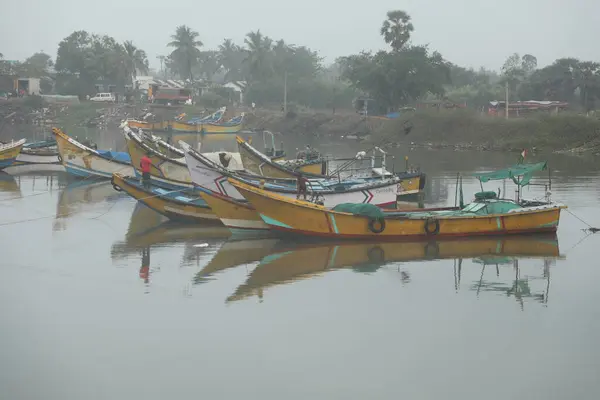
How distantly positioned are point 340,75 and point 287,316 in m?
71.2

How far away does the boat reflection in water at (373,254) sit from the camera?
15.6m

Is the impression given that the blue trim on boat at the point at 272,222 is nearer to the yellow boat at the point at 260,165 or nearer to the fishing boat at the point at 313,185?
the fishing boat at the point at 313,185

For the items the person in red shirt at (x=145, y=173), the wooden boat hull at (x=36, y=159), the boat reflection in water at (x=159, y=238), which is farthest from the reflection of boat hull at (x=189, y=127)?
the boat reflection in water at (x=159, y=238)

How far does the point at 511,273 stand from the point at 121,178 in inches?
411

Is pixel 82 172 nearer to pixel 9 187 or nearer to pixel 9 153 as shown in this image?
pixel 9 187

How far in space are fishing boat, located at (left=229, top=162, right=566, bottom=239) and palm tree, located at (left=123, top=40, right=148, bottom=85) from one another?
2860 inches

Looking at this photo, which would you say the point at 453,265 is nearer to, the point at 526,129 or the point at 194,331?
the point at 194,331

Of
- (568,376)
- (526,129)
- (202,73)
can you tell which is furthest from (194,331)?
(202,73)

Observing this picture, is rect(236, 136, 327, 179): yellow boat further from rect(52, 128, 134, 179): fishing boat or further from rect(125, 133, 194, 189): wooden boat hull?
rect(52, 128, 134, 179): fishing boat

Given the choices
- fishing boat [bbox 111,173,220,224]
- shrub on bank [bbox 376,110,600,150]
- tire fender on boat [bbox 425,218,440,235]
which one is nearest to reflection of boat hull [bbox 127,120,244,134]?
shrub on bank [bbox 376,110,600,150]

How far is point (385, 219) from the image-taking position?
56.1 feet

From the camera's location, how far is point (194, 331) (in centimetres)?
1191

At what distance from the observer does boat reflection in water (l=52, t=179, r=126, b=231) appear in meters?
21.9

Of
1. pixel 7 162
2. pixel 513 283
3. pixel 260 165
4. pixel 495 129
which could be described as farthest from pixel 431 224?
pixel 495 129
